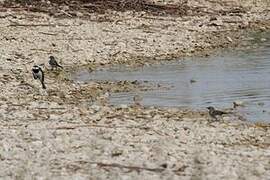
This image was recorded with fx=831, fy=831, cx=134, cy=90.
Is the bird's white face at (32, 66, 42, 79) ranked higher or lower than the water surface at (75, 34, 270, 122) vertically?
higher

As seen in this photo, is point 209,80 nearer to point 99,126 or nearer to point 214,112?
point 214,112

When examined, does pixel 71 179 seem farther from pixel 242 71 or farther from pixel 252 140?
pixel 242 71

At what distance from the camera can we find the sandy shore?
859cm

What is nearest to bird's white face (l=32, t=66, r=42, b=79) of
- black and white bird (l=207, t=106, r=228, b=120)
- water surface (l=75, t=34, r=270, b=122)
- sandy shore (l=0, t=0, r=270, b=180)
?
sandy shore (l=0, t=0, r=270, b=180)

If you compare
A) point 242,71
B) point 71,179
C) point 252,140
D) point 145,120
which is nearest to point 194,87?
point 242,71

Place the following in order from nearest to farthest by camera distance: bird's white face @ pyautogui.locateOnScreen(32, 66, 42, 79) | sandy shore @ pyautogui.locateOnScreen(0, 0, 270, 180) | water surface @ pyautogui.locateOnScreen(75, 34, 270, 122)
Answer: sandy shore @ pyautogui.locateOnScreen(0, 0, 270, 180) < water surface @ pyautogui.locateOnScreen(75, 34, 270, 122) < bird's white face @ pyautogui.locateOnScreen(32, 66, 42, 79)

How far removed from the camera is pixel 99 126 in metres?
10.5

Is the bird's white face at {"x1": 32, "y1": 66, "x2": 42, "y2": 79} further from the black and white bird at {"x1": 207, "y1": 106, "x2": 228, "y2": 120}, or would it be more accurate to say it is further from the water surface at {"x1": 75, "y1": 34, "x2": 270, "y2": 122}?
the black and white bird at {"x1": 207, "y1": 106, "x2": 228, "y2": 120}

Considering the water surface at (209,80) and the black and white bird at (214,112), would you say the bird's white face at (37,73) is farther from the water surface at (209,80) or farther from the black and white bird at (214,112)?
the black and white bird at (214,112)

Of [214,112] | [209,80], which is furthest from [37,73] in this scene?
[214,112]

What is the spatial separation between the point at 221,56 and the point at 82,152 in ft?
32.4

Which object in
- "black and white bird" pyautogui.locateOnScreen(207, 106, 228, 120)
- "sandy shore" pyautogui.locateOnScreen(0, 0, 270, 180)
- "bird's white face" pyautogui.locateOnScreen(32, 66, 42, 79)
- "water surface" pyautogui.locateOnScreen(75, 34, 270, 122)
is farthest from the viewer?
"bird's white face" pyautogui.locateOnScreen(32, 66, 42, 79)

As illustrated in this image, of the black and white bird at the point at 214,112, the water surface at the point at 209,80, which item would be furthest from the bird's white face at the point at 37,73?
the black and white bird at the point at 214,112

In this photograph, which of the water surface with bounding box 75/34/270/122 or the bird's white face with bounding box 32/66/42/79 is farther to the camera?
the bird's white face with bounding box 32/66/42/79
